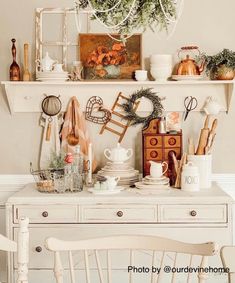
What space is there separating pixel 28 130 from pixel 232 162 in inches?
54.3

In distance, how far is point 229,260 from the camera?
6.89ft

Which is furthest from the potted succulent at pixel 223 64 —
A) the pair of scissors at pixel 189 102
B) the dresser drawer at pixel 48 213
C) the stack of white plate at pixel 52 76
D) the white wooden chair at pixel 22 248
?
the white wooden chair at pixel 22 248

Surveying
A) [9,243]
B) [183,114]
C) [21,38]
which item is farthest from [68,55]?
[9,243]

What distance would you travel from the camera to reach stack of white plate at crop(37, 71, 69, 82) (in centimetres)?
376

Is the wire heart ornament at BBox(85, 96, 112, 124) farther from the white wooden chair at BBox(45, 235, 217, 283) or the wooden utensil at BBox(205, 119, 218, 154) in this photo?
the white wooden chair at BBox(45, 235, 217, 283)

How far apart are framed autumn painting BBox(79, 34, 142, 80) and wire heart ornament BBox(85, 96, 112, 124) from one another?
0.16 meters

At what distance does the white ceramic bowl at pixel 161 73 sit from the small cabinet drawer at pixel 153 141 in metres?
0.38

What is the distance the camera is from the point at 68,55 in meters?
3.91

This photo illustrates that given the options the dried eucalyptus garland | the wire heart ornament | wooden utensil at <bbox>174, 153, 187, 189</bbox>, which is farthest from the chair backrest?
the wire heart ornament

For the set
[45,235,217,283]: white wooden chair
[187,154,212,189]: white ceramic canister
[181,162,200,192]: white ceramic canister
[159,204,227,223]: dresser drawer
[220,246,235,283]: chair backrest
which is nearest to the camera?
[220,246,235,283]: chair backrest

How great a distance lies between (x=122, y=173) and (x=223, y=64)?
0.94 metres

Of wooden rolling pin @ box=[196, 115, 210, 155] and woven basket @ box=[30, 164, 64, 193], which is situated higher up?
wooden rolling pin @ box=[196, 115, 210, 155]

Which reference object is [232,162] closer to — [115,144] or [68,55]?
[115,144]

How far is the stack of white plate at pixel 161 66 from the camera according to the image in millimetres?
3770
